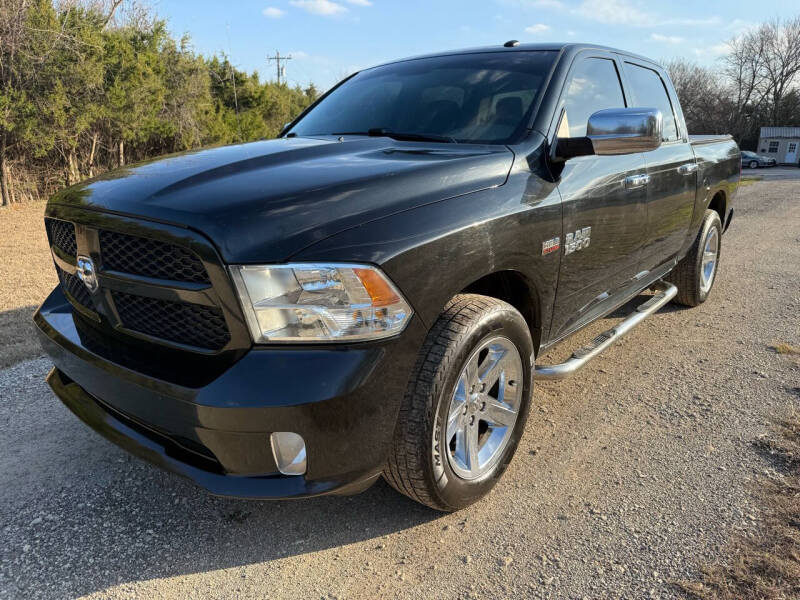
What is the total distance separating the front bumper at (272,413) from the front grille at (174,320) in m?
0.13

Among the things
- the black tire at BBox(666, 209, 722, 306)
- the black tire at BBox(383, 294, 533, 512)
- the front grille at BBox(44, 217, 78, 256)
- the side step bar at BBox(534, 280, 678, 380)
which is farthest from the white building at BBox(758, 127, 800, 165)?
the front grille at BBox(44, 217, 78, 256)

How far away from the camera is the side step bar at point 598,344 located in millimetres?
2670

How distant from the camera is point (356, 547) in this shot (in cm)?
218

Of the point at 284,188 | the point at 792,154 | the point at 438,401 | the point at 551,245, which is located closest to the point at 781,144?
the point at 792,154

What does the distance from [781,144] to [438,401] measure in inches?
2282

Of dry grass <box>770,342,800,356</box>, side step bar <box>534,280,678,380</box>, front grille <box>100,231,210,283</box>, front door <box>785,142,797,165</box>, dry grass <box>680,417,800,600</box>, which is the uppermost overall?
front door <box>785,142,797,165</box>

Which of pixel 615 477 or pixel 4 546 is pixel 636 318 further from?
pixel 4 546

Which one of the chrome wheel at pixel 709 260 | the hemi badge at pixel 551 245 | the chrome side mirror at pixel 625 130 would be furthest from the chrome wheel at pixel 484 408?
the chrome wheel at pixel 709 260

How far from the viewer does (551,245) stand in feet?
8.20

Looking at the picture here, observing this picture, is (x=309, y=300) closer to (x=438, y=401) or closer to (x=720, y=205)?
(x=438, y=401)

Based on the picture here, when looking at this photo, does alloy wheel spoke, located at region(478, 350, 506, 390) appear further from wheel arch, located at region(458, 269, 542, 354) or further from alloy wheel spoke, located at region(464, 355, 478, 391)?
wheel arch, located at region(458, 269, 542, 354)

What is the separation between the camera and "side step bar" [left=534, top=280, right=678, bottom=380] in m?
2.67

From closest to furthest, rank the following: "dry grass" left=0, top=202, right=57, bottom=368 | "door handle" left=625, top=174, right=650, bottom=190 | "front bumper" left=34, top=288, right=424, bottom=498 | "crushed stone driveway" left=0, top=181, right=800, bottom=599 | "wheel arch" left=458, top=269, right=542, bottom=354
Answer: "front bumper" left=34, top=288, right=424, bottom=498 → "crushed stone driveway" left=0, top=181, right=800, bottom=599 → "wheel arch" left=458, top=269, right=542, bottom=354 → "door handle" left=625, top=174, right=650, bottom=190 → "dry grass" left=0, top=202, right=57, bottom=368

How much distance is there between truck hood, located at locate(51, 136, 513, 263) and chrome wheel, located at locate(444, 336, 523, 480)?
66 cm
